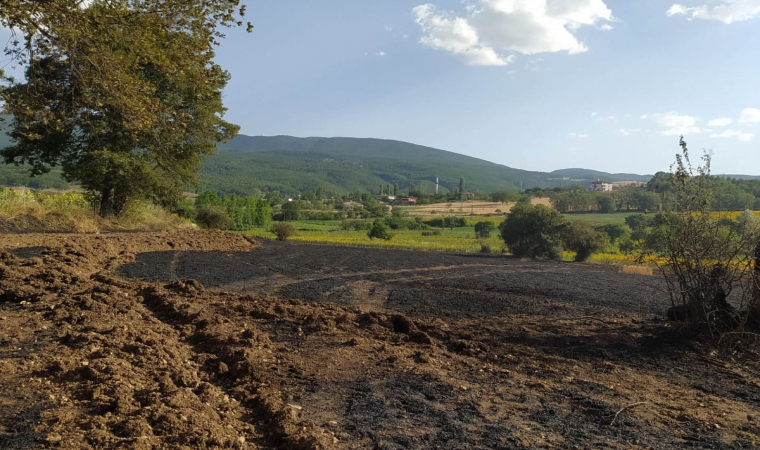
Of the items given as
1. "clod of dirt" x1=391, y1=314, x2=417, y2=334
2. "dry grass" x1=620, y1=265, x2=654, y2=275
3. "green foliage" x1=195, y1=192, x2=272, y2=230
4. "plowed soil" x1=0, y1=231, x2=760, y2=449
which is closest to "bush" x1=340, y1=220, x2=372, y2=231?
"green foliage" x1=195, y1=192, x2=272, y2=230

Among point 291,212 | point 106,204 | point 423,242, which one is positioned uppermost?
point 106,204

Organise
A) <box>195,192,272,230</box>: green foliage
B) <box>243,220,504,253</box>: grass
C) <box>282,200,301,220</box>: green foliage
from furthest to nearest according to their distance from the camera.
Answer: <box>282,200,301,220</box>: green foliage, <box>195,192,272,230</box>: green foliage, <box>243,220,504,253</box>: grass

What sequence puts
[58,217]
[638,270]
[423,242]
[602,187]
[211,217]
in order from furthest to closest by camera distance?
[602,187] < [423,242] < [211,217] < [638,270] < [58,217]

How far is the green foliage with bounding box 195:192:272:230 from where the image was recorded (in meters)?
40.2

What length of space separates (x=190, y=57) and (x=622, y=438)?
29.4 ft

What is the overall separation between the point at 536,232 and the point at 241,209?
80.3 feet

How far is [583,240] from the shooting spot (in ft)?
88.7

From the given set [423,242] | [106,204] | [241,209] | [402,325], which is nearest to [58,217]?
[106,204]

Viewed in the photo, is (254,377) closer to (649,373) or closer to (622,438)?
(622,438)

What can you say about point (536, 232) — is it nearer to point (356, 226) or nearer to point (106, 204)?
point (106, 204)

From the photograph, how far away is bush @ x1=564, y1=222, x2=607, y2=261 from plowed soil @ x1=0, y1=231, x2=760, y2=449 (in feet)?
59.1

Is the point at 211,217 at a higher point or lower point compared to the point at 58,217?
lower

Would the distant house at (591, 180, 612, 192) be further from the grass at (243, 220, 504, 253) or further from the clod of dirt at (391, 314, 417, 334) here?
the clod of dirt at (391, 314, 417, 334)

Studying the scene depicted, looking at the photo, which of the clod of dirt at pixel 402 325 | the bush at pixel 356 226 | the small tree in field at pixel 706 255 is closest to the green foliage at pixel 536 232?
the small tree in field at pixel 706 255
